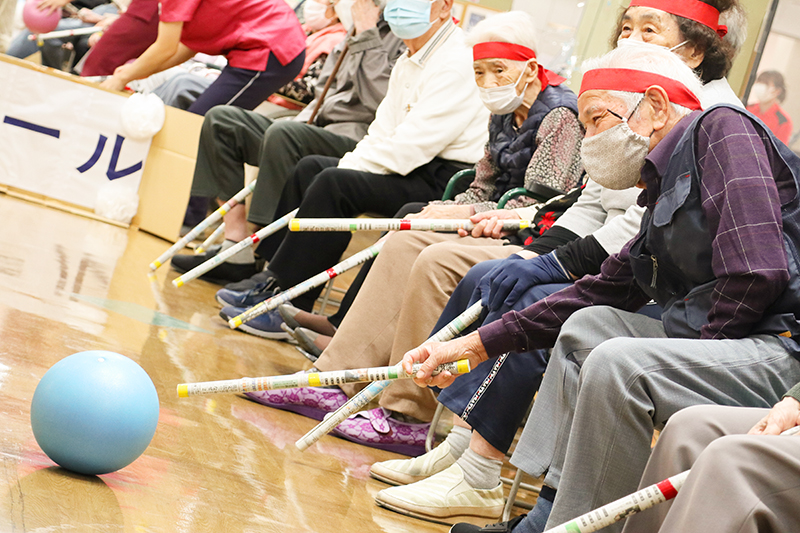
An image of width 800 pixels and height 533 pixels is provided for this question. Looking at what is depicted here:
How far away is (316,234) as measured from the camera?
3.35 meters

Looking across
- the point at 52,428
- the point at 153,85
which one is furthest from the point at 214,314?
the point at 153,85

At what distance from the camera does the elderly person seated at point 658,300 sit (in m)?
1.42

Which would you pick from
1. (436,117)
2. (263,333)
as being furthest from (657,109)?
(263,333)

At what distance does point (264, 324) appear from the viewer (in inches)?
131

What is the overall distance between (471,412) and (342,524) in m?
0.40

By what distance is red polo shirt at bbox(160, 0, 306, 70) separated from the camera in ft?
15.2

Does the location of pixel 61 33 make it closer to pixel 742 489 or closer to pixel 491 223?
pixel 491 223

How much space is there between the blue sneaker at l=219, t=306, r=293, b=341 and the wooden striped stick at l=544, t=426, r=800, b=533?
2.14 metres

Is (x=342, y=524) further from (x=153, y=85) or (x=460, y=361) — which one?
(x=153, y=85)

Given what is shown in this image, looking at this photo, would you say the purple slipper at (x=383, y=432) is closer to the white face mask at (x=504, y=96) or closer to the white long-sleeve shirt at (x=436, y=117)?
the white face mask at (x=504, y=96)

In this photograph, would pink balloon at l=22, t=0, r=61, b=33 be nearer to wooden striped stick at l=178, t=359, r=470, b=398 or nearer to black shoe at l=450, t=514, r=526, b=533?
wooden striped stick at l=178, t=359, r=470, b=398

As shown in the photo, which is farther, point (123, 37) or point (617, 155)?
point (123, 37)

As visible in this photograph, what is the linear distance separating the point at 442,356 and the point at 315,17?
4064mm

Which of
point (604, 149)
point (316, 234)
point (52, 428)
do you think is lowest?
point (316, 234)
